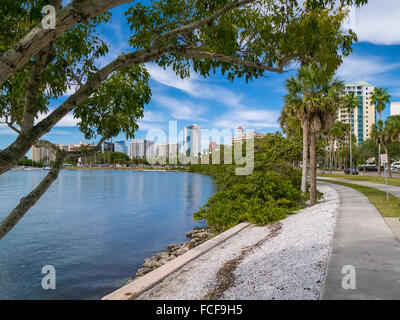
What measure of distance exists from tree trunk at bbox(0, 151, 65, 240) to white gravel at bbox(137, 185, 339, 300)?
111 inches

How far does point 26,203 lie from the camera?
353 centimetres

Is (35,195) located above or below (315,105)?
below

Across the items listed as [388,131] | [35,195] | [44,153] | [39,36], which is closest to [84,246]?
[35,195]

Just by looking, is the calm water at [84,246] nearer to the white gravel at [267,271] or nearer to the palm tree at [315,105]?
the white gravel at [267,271]

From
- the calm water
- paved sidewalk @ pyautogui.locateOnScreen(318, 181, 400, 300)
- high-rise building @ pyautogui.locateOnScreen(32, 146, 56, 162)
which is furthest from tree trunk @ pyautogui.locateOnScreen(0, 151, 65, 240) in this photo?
the calm water

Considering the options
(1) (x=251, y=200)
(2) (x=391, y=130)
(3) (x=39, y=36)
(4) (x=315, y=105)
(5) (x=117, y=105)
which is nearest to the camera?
(3) (x=39, y=36)

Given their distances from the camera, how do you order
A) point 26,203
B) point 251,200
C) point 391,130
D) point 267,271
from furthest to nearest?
point 391,130
point 251,200
point 267,271
point 26,203

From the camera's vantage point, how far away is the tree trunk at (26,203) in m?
3.27

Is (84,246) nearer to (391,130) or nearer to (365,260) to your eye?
(365,260)

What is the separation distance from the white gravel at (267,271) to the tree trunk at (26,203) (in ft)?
9.27

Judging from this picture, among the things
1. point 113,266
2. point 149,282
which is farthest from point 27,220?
point 149,282

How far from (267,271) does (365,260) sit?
202 cm

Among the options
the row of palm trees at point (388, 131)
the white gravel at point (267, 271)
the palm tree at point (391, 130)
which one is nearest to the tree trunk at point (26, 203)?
the white gravel at point (267, 271)
